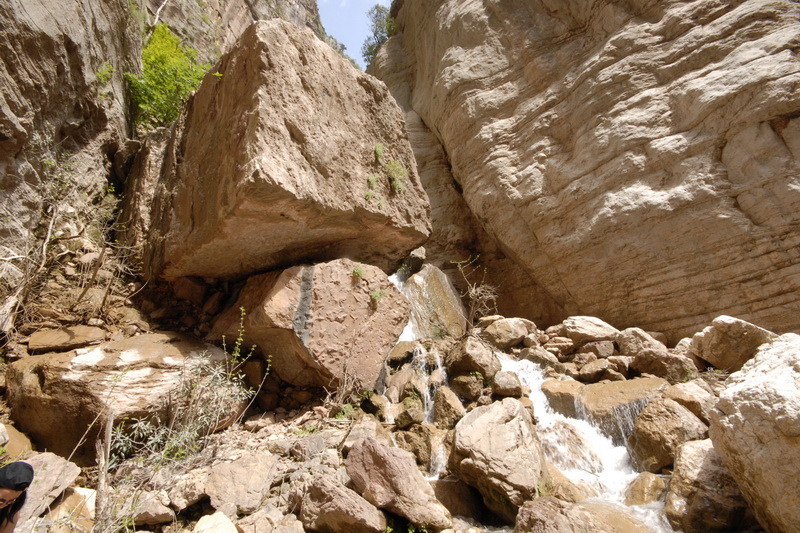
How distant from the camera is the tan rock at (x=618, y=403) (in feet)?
16.1

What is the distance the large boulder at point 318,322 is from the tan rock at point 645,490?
3166mm

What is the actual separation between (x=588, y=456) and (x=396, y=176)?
482cm

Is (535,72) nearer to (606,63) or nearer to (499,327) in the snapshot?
(606,63)

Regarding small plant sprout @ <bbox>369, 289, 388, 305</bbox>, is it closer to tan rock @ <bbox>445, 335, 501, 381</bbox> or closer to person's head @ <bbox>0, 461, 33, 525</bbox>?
tan rock @ <bbox>445, 335, 501, 381</bbox>

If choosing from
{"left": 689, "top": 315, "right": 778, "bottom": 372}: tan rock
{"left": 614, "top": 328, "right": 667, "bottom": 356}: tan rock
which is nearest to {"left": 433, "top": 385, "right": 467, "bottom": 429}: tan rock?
{"left": 614, "top": 328, "right": 667, "bottom": 356}: tan rock

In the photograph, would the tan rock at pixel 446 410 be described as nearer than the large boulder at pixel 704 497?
No

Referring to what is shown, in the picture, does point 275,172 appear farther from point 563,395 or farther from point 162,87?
point 563,395

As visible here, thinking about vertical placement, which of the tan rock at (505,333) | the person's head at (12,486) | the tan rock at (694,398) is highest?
the tan rock at (505,333)

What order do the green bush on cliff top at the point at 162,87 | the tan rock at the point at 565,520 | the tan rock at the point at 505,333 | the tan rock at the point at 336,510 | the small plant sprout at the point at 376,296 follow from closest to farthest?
the tan rock at the point at 565,520, the tan rock at the point at 336,510, the small plant sprout at the point at 376,296, the green bush on cliff top at the point at 162,87, the tan rock at the point at 505,333

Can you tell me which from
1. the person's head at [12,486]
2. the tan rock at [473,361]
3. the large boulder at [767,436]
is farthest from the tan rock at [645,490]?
the person's head at [12,486]

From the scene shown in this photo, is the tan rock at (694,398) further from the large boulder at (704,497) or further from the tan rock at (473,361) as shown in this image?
the tan rock at (473,361)

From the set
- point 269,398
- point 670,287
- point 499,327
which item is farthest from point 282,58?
point 670,287

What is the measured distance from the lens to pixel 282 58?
5141 millimetres

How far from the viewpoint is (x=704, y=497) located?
10.4ft
